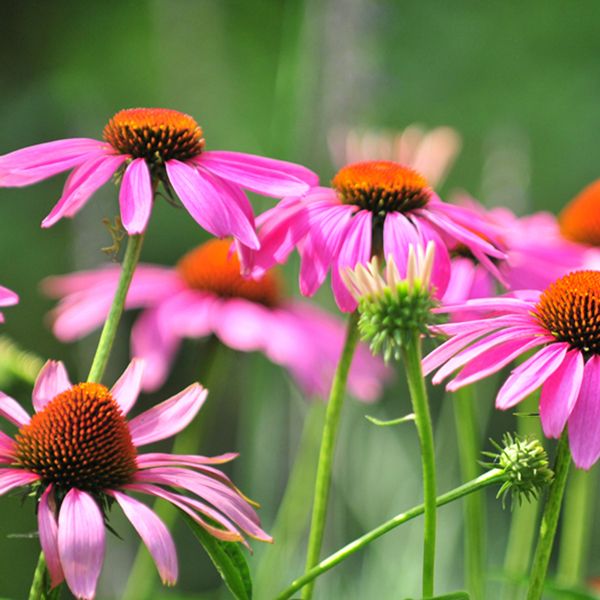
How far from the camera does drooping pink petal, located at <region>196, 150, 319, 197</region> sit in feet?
2.09

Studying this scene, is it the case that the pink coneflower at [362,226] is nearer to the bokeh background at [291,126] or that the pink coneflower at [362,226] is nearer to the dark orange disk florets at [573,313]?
the dark orange disk florets at [573,313]

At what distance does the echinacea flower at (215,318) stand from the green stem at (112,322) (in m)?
0.41

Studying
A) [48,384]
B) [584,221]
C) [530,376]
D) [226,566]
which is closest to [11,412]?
[48,384]

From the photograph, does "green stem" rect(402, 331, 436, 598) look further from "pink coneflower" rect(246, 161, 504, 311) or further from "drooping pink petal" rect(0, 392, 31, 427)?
"drooping pink petal" rect(0, 392, 31, 427)

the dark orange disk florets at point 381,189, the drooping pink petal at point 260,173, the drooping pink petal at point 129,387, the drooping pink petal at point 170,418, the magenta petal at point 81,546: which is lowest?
the magenta petal at point 81,546

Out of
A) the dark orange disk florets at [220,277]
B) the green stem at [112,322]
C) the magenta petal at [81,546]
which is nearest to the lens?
the magenta petal at [81,546]

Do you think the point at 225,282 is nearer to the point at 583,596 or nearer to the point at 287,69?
the point at 287,69

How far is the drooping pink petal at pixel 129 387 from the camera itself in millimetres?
621

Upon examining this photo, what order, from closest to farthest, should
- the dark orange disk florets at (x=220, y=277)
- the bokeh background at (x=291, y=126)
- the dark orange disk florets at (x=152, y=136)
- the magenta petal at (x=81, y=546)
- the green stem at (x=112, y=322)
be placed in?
the magenta petal at (x=81, y=546)
the green stem at (x=112, y=322)
the dark orange disk florets at (x=152, y=136)
the dark orange disk florets at (x=220, y=277)
the bokeh background at (x=291, y=126)

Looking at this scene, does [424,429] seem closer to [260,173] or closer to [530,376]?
[530,376]

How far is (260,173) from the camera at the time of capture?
26.2 inches

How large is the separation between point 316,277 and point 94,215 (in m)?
0.84

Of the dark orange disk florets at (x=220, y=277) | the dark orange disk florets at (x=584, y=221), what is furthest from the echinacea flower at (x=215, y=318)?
the dark orange disk florets at (x=584, y=221)

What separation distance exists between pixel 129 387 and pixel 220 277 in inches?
22.4
